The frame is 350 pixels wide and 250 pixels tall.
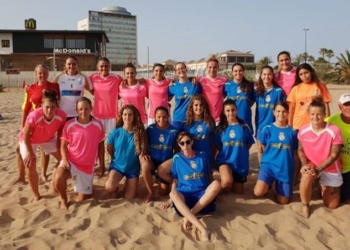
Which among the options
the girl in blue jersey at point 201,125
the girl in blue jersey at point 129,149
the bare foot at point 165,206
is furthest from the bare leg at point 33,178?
the girl in blue jersey at point 201,125

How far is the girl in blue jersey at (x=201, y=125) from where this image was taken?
4938mm

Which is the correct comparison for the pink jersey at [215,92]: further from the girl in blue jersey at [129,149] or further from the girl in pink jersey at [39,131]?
the girl in pink jersey at [39,131]

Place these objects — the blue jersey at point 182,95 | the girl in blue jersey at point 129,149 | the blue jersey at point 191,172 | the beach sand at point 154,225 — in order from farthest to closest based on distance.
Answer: the blue jersey at point 182,95 < the girl in blue jersey at point 129,149 < the blue jersey at point 191,172 < the beach sand at point 154,225

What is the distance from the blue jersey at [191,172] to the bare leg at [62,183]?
4.43ft

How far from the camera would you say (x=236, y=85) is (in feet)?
19.1

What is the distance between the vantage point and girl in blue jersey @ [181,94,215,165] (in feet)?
16.2

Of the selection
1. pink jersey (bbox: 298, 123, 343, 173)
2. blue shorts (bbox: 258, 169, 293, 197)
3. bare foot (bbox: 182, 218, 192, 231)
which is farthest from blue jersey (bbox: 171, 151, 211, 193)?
Result: pink jersey (bbox: 298, 123, 343, 173)

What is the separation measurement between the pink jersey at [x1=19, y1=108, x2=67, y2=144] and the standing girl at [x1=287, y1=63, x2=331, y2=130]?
3343 mm

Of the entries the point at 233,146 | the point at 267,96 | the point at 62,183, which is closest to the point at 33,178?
the point at 62,183

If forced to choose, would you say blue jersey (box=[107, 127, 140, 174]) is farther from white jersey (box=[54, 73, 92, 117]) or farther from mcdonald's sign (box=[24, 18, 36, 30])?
mcdonald's sign (box=[24, 18, 36, 30])

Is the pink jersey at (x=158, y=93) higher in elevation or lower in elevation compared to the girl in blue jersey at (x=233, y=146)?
higher

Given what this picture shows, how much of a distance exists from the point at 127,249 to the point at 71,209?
1.25 meters

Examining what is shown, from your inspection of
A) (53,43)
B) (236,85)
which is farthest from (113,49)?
(236,85)

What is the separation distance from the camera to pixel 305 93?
5.32 metres
